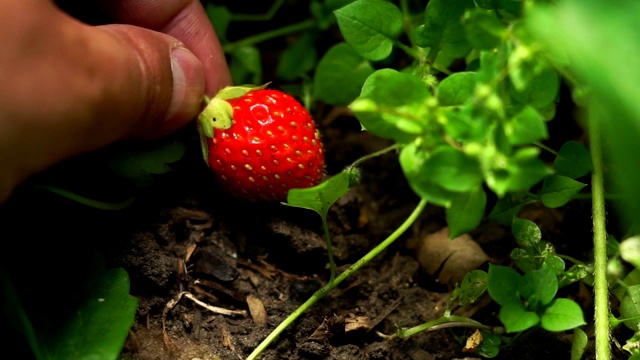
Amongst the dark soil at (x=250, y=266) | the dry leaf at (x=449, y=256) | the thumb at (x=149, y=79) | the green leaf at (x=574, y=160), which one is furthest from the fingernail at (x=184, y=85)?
the green leaf at (x=574, y=160)

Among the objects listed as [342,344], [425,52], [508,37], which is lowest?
[342,344]

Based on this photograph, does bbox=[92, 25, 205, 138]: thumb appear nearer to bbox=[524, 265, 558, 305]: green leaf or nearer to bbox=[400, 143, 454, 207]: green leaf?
bbox=[400, 143, 454, 207]: green leaf

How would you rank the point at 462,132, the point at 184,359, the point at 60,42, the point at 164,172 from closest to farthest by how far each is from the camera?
the point at 462,132 → the point at 60,42 → the point at 184,359 → the point at 164,172

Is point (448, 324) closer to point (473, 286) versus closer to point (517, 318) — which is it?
point (473, 286)

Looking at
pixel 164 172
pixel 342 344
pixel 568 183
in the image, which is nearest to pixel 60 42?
pixel 164 172

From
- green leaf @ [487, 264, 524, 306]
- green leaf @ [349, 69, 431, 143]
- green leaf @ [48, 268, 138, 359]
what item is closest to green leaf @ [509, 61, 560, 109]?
green leaf @ [349, 69, 431, 143]

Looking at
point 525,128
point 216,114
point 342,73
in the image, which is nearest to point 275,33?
point 342,73

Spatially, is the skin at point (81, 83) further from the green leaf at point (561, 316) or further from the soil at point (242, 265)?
the green leaf at point (561, 316)

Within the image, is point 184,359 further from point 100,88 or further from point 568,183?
point 568,183
